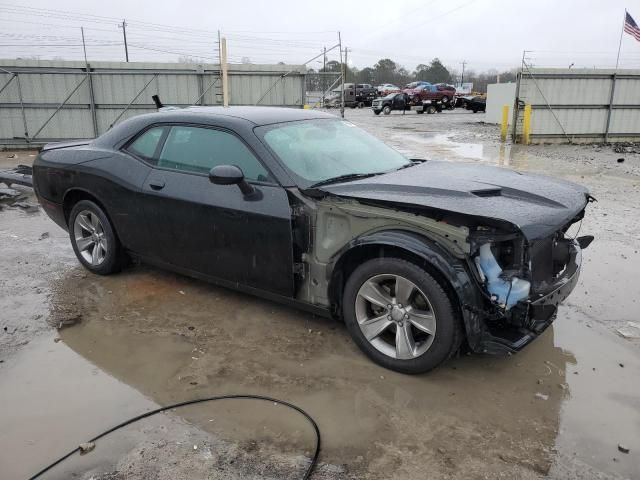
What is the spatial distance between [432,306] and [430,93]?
3598 cm

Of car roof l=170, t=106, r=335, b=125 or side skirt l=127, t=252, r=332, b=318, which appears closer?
side skirt l=127, t=252, r=332, b=318

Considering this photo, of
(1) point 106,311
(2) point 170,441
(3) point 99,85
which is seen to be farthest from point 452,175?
(3) point 99,85

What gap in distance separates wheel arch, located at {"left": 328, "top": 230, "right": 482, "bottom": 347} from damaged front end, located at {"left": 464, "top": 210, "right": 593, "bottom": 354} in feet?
0.13

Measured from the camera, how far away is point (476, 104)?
125 ft

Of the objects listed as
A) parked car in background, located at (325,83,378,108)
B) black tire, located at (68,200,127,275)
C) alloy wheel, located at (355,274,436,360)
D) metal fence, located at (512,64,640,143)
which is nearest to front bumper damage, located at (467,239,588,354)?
alloy wheel, located at (355,274,436,360)

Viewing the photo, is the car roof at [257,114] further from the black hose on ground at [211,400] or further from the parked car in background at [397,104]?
the parked car in background at [397,104]

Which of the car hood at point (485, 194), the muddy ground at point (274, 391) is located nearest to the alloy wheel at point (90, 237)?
the muddy ground at point (274, 391)

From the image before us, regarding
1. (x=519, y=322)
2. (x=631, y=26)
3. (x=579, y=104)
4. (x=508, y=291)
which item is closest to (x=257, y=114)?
(x=508, y=291)

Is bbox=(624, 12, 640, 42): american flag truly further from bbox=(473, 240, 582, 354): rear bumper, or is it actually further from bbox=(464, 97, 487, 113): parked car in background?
bbox=(473, 240, 582, 354): rear bumper

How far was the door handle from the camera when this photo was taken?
14.3 feet

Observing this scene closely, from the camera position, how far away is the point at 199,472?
2590 mm

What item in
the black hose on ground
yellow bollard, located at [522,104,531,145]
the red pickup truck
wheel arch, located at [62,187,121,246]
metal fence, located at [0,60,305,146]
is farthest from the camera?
the red pickup truck

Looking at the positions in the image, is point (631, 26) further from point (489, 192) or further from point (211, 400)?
point (211, 400)

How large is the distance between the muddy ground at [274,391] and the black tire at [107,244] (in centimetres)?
18
